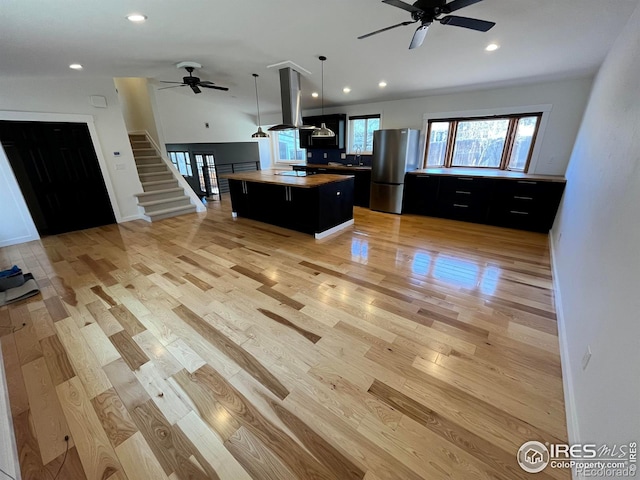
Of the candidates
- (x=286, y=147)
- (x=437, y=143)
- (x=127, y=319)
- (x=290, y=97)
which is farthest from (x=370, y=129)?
(x=127, y=319)

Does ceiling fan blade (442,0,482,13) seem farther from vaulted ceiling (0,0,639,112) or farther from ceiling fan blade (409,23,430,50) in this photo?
vaulted ceiling (0,0,639,112)

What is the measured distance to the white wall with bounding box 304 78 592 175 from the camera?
3838 mm

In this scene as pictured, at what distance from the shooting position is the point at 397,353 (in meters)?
1.77

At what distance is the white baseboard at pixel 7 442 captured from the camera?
1.11m

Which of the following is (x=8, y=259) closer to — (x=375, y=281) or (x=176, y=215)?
(x=176, y=215)

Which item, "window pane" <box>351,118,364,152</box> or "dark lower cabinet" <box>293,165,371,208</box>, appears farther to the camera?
"window pane" <box>351,118,364,152</box>

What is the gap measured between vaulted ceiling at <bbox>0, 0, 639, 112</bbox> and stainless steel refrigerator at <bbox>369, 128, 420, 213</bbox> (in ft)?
2.85

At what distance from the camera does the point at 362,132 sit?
6.15m

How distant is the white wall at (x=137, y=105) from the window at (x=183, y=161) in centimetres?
100

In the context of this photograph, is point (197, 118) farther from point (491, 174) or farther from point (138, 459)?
point (138, 459)

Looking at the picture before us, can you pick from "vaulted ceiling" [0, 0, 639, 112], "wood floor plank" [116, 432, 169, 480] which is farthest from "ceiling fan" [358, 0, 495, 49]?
"wood floor plank" [116, 432, 169, 480]

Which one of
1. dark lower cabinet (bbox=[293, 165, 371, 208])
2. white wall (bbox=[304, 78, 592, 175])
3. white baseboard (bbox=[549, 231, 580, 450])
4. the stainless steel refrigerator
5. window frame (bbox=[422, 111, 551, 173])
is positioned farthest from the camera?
dark lower cabinet (bbox=[293, 165, 371, 208])

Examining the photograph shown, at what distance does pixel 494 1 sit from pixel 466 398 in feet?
10.3

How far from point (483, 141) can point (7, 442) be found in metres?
6.63
